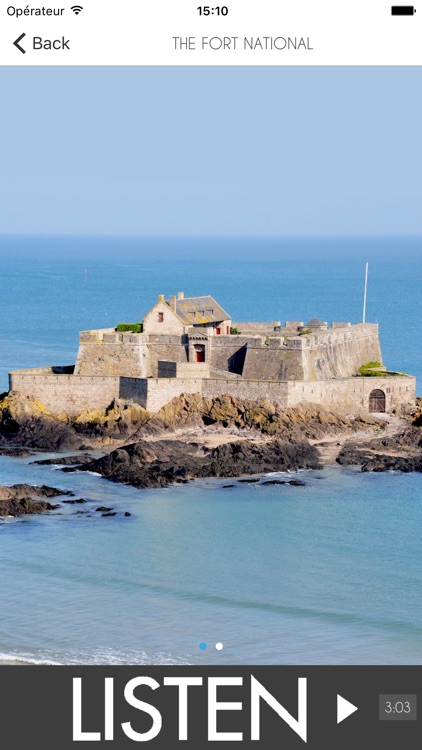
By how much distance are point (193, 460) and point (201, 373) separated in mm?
6035

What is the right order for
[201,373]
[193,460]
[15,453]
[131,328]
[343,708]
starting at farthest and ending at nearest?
[131,328], [201,373], [15,453], [193,460], [343,708]

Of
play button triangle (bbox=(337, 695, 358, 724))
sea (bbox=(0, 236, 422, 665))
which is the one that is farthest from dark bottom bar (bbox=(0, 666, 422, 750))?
sea (bbox=(0, 236, 422, 665))

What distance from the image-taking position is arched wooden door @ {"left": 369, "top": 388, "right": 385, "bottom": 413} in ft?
175

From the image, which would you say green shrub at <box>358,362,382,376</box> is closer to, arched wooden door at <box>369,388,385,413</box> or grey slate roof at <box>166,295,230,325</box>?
arched wooden door at <box>369,388,385,413</box>

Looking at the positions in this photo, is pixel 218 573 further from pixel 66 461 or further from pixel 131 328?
pixel 131 328

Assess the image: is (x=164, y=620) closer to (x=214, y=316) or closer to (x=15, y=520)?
(x=15, y=520)

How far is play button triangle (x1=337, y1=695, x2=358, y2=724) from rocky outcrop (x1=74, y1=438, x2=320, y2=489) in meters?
22.9

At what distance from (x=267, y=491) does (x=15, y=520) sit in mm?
8383

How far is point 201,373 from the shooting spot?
173 ft

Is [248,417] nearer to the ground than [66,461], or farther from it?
farther from it

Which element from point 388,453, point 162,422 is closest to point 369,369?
→ point 388,453

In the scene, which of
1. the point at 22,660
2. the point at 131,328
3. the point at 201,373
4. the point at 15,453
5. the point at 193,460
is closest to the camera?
the point at 22,660
